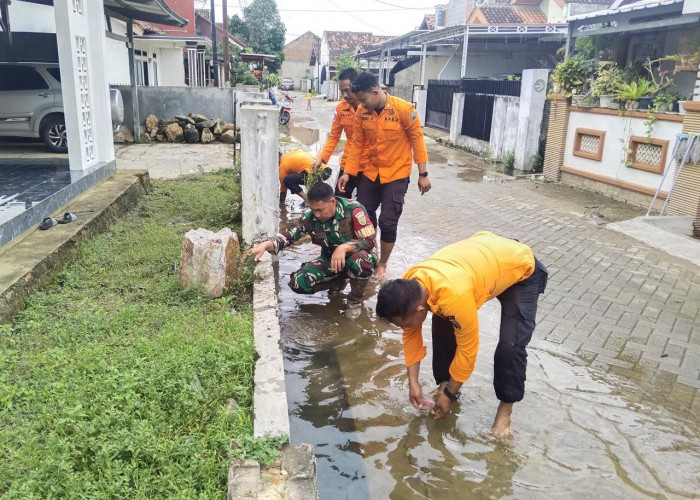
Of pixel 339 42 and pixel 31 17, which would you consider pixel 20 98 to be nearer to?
pixel 31 17

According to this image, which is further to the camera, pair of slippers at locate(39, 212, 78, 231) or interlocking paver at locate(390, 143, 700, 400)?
pair of slippers at locate(39, 212, 78, 231)

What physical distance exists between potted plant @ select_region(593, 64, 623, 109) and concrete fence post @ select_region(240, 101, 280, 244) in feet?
21.4

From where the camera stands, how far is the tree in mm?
50094

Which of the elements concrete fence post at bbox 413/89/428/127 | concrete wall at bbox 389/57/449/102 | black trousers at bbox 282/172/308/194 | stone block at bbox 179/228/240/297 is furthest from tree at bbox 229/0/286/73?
stone block at bbox 179/228/240/297

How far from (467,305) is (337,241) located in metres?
2.12

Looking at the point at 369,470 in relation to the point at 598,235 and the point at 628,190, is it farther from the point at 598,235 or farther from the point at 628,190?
the point at 628,190

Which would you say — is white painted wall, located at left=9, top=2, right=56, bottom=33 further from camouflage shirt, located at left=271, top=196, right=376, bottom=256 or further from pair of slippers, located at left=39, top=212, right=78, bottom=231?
camouflage shirt, located at left=271, top=196, right=376, bottom=256

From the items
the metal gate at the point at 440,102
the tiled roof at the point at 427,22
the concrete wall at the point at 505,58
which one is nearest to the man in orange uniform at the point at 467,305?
the metal gate at the point at 440,102

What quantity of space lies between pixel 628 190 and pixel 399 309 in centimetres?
779

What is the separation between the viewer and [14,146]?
32.8ft

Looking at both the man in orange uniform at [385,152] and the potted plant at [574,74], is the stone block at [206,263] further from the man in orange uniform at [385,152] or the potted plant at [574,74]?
the potted plant at [574,74]

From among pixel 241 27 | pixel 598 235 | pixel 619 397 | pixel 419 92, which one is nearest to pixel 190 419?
pixel 619 397

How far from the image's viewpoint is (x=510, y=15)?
2572cm

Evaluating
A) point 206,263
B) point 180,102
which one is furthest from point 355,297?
point 180,102
